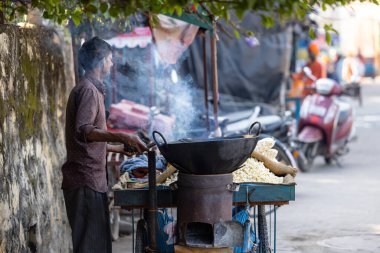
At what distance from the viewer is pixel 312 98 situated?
1388cm

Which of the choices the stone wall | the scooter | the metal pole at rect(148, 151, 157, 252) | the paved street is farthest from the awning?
the scooter

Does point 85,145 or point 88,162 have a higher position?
point 85,145

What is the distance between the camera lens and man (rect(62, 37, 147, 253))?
5707 millimetres

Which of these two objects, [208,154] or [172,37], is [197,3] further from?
[172,37]

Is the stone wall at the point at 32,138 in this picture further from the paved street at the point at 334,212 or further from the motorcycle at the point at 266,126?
the motorcycle at the point at 266,126

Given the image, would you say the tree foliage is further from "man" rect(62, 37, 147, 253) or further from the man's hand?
the man's hand

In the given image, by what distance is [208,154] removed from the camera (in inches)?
205

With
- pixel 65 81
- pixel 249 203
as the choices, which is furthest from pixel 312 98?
pixel 249 203

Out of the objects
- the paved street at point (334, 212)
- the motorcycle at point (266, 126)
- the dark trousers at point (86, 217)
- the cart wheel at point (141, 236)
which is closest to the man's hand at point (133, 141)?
the dark trousers at point (86, 217)

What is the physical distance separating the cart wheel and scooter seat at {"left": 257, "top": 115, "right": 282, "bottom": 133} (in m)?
5.55

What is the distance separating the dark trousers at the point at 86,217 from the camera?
5781mm

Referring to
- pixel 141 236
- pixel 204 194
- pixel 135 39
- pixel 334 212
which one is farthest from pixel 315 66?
pixel 204 194

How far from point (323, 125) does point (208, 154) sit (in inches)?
335

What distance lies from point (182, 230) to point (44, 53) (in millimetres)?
2360
